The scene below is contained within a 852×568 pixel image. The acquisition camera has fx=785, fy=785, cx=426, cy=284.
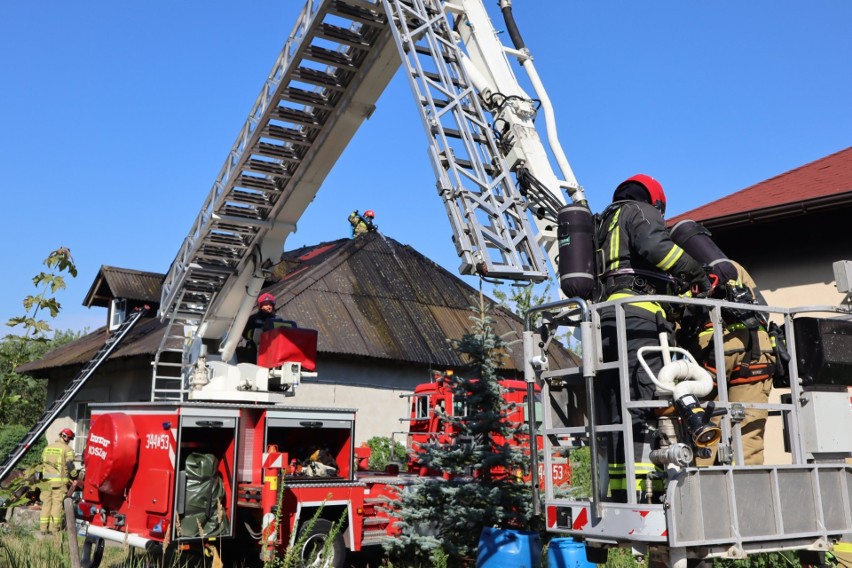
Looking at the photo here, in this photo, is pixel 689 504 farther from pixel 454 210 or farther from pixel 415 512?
pixel 415 512

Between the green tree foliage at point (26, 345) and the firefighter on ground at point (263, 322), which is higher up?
the firefighter on ground at point (263, 322)

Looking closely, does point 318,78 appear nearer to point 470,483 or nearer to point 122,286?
point 470,483

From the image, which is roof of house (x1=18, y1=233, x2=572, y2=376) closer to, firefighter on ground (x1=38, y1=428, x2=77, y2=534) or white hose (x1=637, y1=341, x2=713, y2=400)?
firefighter on ground (x1=38, y1=428, x2=77, y2=534)

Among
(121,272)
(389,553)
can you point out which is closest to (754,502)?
(389,553)

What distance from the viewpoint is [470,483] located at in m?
8.62

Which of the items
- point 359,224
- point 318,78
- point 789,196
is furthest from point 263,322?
point 359,224

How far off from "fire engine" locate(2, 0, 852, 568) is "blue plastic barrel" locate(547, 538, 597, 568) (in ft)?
2.17

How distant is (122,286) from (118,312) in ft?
2.66

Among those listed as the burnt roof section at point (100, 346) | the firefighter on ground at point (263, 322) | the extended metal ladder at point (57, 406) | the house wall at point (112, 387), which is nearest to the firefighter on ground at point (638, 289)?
the firefighter on ground at point (263, 322)

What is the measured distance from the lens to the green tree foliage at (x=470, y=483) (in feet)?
27.6

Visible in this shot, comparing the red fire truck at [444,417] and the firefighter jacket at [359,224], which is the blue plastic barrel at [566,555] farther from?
the firefighter jacket at [359,224]

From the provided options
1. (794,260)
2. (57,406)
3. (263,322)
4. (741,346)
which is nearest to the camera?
(741,346)

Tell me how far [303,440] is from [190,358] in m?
4.45

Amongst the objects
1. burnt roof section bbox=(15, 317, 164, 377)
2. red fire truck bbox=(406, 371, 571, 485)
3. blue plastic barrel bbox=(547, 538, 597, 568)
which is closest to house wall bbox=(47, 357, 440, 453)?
burnt roof section bbox=(15, 317, 164, 377)
